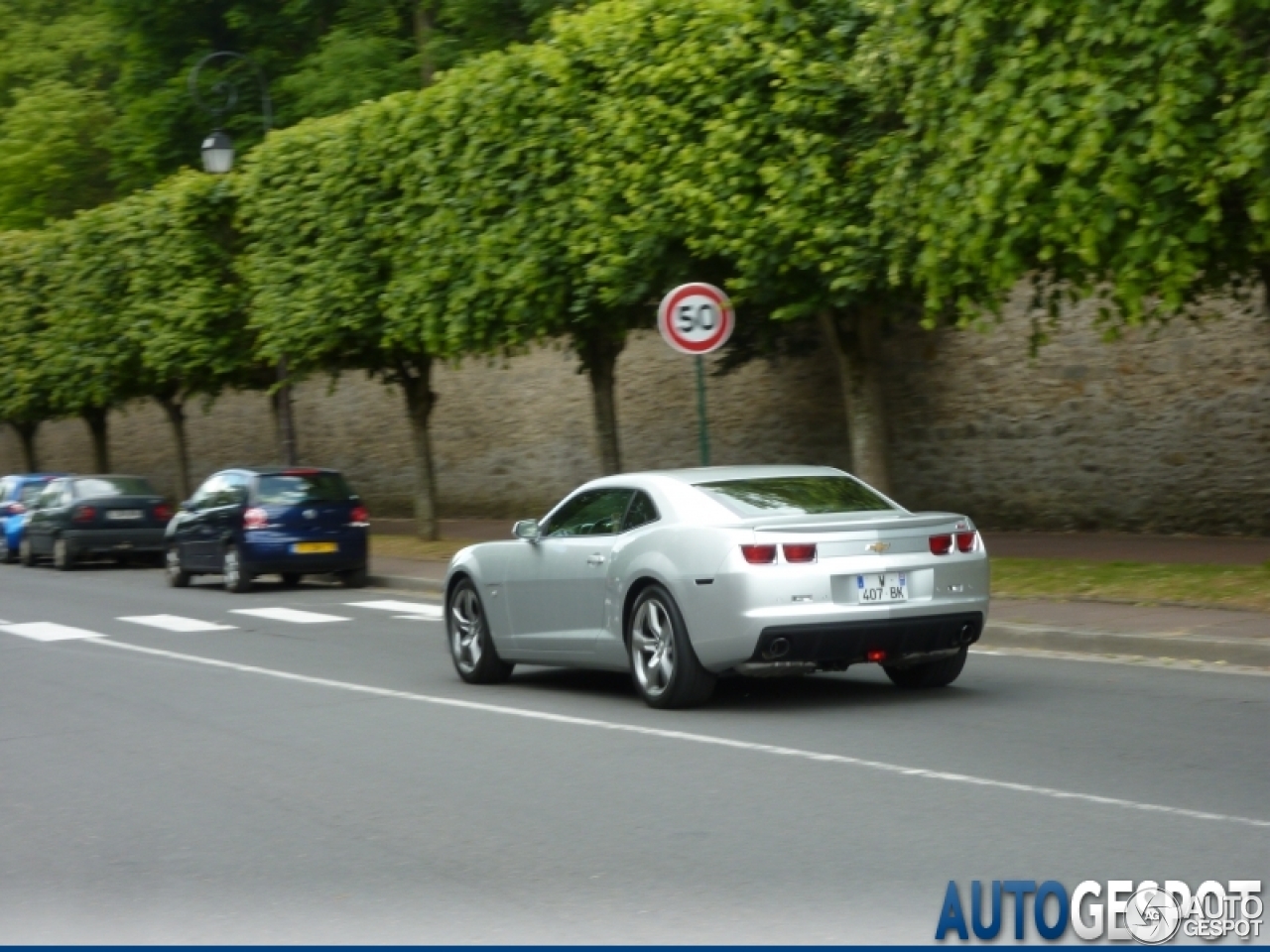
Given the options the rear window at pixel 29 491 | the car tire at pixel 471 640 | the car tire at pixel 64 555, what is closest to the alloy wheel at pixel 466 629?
the car tire at pixel 471 640

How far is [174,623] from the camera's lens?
19.9m

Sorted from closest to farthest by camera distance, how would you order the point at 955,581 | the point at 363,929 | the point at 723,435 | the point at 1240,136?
the point at 363,929 < the point at 955,581 < the point at 1240,136 < the point at 723,435

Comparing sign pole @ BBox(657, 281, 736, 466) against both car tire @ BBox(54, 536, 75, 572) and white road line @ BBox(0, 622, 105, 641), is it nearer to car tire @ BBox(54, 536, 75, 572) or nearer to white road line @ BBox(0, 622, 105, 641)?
white road line @ BBox(0, 622, 105, 641)

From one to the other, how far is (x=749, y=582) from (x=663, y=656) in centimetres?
100

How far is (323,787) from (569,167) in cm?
1582

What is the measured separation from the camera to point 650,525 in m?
11.5

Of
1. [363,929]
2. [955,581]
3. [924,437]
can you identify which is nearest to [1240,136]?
[955,581]

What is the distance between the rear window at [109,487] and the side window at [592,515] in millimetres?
20123

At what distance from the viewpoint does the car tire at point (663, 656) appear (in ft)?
36.2

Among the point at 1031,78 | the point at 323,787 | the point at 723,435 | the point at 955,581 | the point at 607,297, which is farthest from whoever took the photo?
the point at 723,435

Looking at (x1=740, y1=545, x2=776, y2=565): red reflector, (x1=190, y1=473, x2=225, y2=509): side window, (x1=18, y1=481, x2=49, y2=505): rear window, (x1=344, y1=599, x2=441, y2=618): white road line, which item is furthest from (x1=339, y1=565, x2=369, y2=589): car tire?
(x1=740, y1=545, x2=776, y2=565): red reflector

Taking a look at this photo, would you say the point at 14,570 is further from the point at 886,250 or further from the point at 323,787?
the point at 323,787

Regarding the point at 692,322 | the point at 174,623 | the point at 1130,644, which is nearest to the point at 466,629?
the point at 1130,644

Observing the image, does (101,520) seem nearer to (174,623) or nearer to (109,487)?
(109,487)
